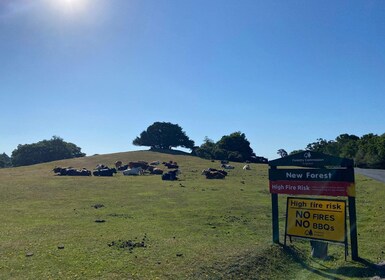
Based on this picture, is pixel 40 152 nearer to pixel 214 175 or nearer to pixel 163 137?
pixel 163 137

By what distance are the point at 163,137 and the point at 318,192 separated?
385 ft

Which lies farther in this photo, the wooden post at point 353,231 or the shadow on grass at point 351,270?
the wooden post at point 353,231

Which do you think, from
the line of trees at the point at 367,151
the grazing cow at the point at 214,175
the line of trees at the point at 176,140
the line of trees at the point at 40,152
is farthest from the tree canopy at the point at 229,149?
the grazing cow at the point at 214,175

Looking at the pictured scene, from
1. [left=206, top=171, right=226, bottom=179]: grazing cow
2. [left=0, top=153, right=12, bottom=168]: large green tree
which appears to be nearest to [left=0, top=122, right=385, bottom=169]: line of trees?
[left=0, top=153, right=12, bottom=168]: large green tree

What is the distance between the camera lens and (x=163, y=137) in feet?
419

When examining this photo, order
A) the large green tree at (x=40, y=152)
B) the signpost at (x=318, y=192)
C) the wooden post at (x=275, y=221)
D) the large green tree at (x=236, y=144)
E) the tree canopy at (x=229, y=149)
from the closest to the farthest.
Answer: the signpost at (x=318, y=192), the wooden post at (x=275, y=221), the tree canopy at (x=229, y=149), the large green tree at (x=236, y=144), the large green tree at (x=40, y=152)

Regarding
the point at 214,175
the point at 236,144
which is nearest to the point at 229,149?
the point at 236,144

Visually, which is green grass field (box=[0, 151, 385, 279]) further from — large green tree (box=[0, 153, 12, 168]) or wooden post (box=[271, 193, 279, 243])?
large green tree (box=[0, 153, 12, 168])

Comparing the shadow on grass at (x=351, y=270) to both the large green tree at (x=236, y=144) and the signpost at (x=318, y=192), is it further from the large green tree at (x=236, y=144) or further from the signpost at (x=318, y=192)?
the large green tree at (x=236, y=144)

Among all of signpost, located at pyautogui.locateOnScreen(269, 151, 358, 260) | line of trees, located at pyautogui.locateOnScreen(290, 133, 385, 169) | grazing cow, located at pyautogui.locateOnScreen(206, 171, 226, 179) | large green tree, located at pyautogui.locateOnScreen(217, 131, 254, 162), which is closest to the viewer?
signpost, located at pyautogui.locateOnScreen(269, 151, 358, 260)

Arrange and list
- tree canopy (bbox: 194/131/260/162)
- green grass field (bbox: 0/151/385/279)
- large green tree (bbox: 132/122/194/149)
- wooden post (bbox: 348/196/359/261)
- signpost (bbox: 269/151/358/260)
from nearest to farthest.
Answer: green grass field (bbox: 0/151/385/279) → wooden post (bbox: 348/196/359/261) → signpost (bbox: 269/151/358/260) → tree canopy (bbox: 194/131/260/162) → large green tree (bbox: 132/122/194/149)

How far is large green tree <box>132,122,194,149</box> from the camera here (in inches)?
5037

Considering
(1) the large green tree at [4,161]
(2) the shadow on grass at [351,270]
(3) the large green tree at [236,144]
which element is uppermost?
(3) the large green tree at [236,144]

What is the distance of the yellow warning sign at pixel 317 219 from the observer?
10.9 metres
